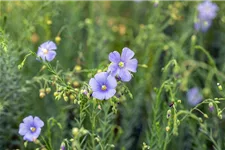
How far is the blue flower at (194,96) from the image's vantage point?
2094mm

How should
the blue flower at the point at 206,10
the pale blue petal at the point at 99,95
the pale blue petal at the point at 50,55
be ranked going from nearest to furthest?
the pale blue petal at the point at 99,95, the pale blue petal at the point at 50,55, the blue flower at the point at 206,10

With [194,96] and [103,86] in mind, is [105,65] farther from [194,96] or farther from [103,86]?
[103,86]

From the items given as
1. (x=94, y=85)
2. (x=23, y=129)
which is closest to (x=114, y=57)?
(x=94, y=85)

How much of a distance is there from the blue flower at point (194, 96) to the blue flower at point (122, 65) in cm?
66

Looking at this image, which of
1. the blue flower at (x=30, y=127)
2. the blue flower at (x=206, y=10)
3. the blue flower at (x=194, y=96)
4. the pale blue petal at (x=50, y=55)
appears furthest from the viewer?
the blue flower at (x=206, y=10)

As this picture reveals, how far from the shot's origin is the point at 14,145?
2008mm

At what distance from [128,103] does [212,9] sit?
2.77 feet

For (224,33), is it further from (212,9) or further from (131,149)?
(131,149)

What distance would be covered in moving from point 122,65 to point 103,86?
0.14 metres

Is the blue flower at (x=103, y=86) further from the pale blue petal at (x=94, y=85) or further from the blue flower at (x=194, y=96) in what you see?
the blue flower at (x=194, y=96)

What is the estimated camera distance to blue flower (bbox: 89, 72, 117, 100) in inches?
55.9

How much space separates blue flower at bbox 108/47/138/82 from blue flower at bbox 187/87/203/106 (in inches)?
26.1

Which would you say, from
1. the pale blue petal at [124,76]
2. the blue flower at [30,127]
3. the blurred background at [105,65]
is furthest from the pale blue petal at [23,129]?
the pale blue petal at [124,76]

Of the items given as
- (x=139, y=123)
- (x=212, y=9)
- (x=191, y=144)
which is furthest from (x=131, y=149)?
(x=212, y=9)
